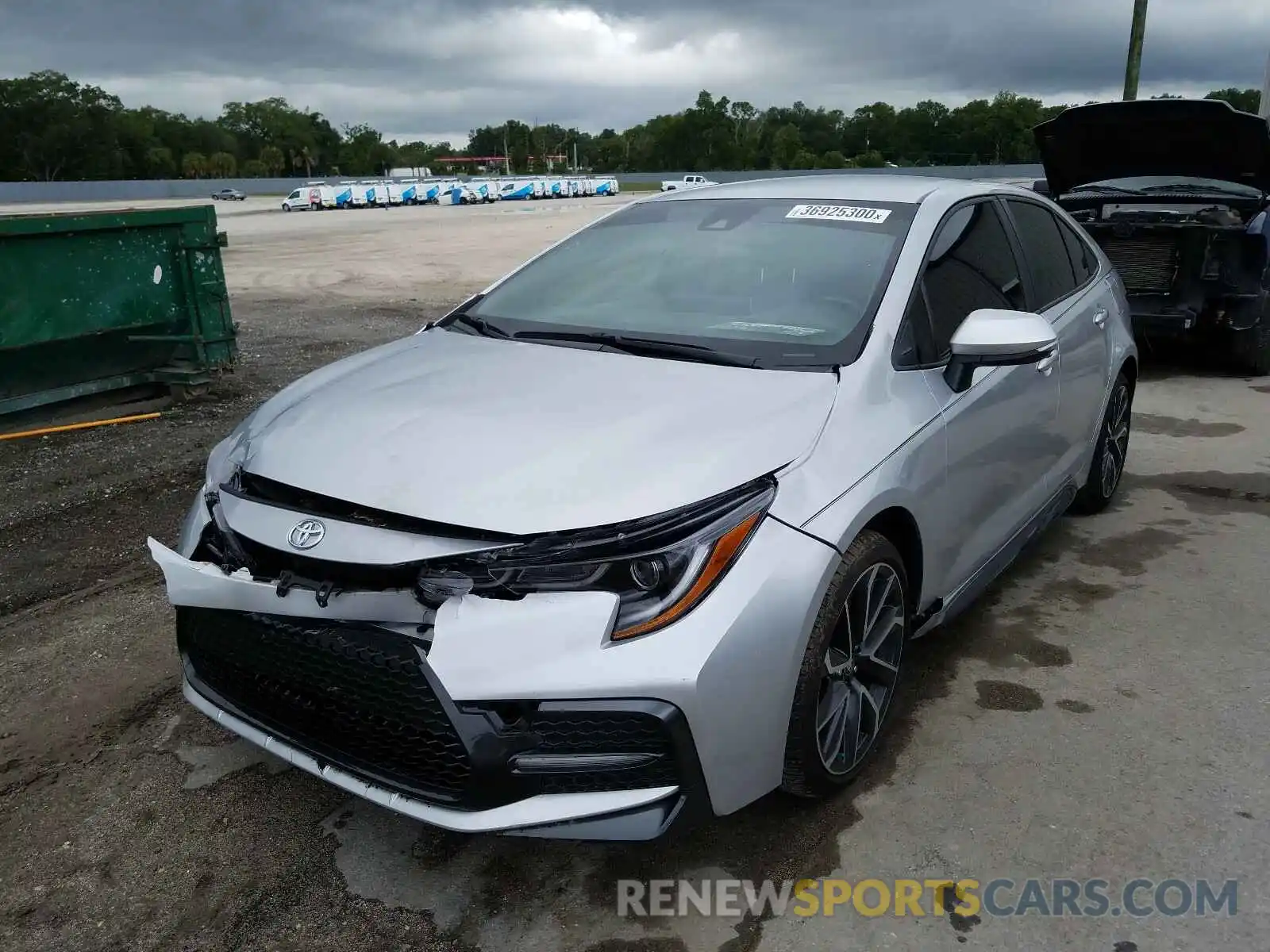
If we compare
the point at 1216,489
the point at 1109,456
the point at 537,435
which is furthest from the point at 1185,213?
the point at 537,435

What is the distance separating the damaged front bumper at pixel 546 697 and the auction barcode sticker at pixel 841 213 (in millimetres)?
1519

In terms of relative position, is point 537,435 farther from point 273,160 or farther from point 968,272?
point 273,160

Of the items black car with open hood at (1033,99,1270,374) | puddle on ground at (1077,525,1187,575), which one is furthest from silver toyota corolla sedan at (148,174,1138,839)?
black car with open hood at (1033,99,1270,374)

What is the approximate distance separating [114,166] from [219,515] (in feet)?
372

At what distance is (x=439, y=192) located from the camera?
6247cm

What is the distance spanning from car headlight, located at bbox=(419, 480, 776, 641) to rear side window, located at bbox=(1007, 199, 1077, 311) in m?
2.33

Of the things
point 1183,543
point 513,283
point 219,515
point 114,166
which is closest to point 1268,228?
point 1183,543

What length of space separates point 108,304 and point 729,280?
5004mm

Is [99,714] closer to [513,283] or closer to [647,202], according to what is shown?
[513,283]

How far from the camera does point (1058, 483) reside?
4.04 meters

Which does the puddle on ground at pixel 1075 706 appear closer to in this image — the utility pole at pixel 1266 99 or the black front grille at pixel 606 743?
the black front grille at pixel 606 743

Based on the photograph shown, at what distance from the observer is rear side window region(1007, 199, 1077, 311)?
3895 millimetres

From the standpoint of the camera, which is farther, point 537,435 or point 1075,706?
point 1075,706

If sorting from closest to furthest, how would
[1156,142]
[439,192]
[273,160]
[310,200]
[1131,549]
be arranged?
[1131,549]
[1156,142]
[310,200]
[439,192]
[273,160]
